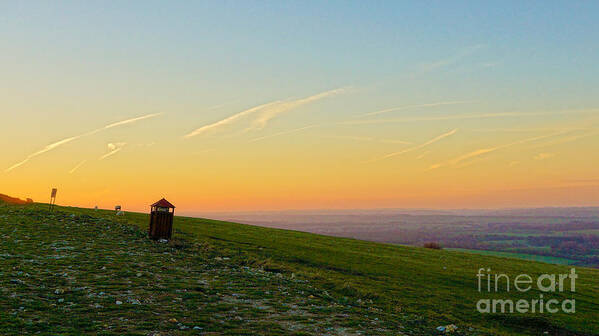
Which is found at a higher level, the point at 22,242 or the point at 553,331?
the point at 22,242

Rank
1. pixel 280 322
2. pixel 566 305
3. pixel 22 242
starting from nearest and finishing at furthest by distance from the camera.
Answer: pixel 280 322, pixel 566 305, pixel 22 242

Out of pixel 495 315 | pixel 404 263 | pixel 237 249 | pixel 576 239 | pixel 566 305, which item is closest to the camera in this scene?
pixel 495 315

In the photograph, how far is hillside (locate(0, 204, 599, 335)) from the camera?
53.8 feet

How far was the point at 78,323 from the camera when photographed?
15.1 metres

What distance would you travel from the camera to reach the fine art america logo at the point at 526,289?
2814cm

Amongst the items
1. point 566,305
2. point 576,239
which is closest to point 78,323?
point 566,305

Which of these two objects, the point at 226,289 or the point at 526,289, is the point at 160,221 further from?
the point at 526,289

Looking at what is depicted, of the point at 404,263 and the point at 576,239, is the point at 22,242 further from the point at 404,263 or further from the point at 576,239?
the point at 576,239

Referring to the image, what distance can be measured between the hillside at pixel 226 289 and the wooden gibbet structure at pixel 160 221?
1.25 metres

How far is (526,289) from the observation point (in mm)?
34594

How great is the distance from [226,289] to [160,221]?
18.4 metres

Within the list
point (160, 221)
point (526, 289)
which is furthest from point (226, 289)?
point (526, 289)

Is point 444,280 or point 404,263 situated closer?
point 444,280

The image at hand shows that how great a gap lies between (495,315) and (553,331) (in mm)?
2969
